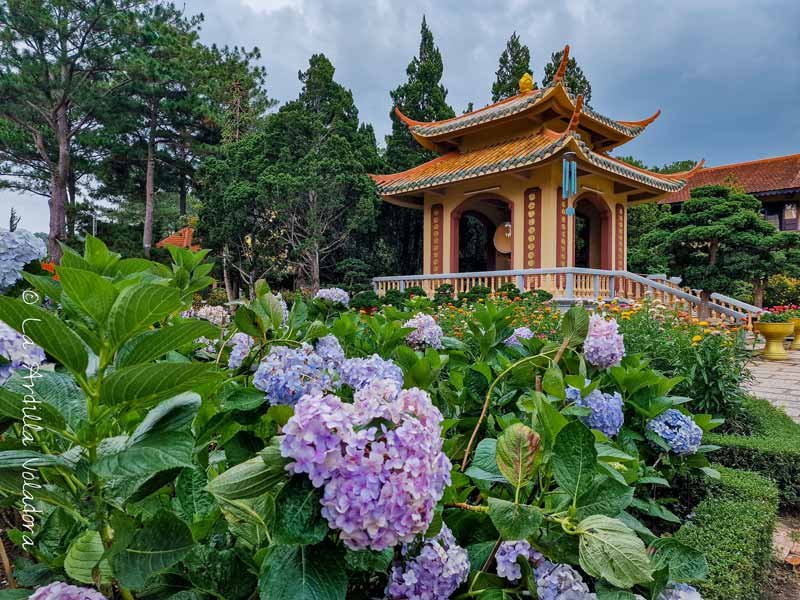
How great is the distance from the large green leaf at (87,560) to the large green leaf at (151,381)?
0.23 metres

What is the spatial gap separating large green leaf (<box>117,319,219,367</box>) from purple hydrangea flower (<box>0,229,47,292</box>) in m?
0.84

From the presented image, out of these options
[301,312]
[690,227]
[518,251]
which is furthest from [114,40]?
[301,312]

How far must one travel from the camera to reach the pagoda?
1027cm

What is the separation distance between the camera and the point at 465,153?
12438 mm

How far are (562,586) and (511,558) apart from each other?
8 centimetres

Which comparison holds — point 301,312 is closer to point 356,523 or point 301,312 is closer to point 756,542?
point 356,523

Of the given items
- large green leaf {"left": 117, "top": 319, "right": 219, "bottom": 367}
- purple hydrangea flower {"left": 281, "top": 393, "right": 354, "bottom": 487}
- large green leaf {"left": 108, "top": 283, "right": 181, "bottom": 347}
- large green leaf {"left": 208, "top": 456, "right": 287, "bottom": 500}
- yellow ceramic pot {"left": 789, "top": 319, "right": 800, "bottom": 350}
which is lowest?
yellow ceramic pot {"left": 789, "top": 319, "right": 800, "bottom": 350}

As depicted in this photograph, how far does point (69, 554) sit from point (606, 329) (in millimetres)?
1418

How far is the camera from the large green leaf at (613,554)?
70 centimetres

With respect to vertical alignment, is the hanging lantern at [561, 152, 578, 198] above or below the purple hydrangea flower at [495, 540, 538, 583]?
above

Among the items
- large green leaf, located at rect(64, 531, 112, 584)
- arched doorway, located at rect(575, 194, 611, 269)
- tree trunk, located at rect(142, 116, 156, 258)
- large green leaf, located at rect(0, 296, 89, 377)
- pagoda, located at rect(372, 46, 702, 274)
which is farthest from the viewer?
tree trunk, located at rect(142, 116, 156, 258)

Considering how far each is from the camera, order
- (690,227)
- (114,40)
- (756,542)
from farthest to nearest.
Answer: (114,40) → (690,227) → (756,542)

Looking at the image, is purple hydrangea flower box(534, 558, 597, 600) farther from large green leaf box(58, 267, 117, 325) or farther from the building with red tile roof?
the building with red tile roof

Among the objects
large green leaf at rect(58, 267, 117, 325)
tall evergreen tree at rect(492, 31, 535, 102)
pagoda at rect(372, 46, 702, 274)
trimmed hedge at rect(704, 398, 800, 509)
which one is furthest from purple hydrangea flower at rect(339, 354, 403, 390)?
tall evergreen tree at rect(492, 31, 535, 102)
